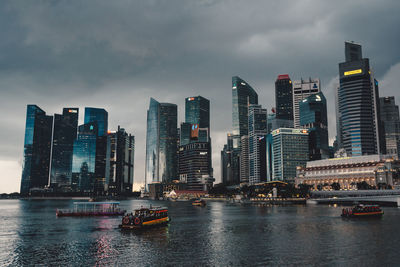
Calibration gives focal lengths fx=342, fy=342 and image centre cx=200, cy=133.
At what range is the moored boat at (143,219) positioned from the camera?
88.8m

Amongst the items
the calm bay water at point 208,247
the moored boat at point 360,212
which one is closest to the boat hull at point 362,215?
the moored boat at point 360,212

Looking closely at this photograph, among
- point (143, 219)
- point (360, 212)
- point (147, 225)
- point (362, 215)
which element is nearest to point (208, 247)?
point (143, 219)

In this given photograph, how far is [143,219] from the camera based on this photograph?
90.0m

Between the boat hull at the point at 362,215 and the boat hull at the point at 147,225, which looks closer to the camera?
the boat hull at the point at 147,225

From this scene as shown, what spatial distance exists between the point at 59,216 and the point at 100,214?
16090mm

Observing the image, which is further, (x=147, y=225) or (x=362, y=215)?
(x=362, y=215)

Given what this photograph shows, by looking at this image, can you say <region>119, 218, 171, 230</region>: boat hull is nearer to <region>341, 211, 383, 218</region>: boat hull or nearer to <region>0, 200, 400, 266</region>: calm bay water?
<region>0, 200, 400, 266</region>: calm bay water

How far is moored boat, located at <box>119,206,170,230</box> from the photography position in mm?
88812

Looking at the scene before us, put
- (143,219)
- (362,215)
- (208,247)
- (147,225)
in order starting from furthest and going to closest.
Answer: (362,215) < (147,225) < (143,219) < (208,247)

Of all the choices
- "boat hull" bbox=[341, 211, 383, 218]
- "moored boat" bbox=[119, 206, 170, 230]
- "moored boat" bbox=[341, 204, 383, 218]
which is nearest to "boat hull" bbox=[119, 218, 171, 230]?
"moored boat" bbox=[119, 206, 170, 230]

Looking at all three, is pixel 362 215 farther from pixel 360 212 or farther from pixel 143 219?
pixel 143 219

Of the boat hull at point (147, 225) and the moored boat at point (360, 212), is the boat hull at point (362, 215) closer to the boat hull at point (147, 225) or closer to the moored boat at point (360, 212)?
the moored boat at point (360, 212)

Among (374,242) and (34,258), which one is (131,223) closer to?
(34,258)

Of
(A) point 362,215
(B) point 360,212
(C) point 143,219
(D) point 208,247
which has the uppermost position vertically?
(C) point 143,219
